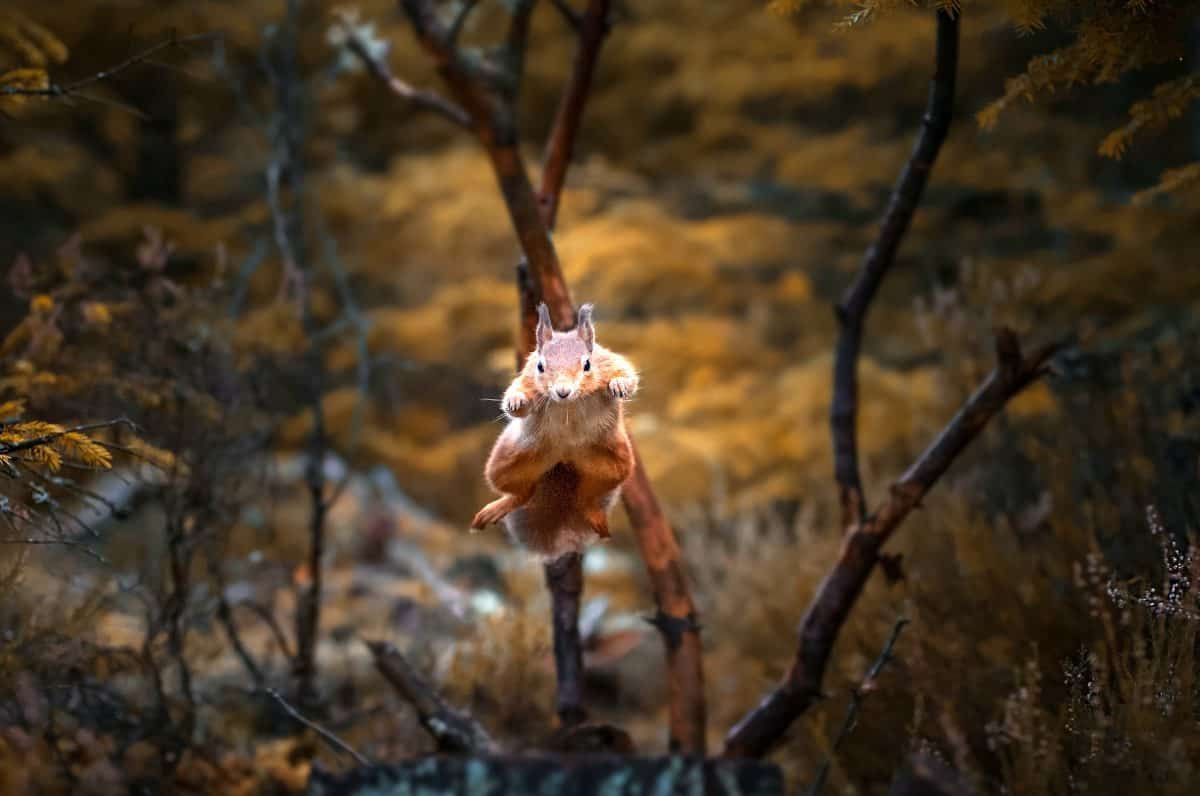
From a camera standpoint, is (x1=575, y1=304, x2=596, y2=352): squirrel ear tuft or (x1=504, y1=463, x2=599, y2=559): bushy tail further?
(x1=504, y1=463, x2=599, y2=559): bushy tail

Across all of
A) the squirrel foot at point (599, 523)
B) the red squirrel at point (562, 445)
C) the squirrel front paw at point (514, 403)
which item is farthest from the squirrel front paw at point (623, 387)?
the squirrel foot at point (599, 523)

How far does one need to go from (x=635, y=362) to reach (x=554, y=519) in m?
2.57

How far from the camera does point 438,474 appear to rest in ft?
21.2

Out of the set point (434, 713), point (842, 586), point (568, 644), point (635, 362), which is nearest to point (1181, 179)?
point (842, 586)

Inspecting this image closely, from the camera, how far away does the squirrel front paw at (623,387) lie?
1.22m

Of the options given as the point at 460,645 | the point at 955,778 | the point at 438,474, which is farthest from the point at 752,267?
the point at 955,778

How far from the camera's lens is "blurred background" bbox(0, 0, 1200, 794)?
6.88 ft

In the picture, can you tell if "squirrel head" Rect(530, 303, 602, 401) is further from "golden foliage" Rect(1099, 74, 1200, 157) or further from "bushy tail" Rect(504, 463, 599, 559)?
"golden foliage" Rect(1099, 74, 1200, 157)

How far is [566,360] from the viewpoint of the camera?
46.9 inches

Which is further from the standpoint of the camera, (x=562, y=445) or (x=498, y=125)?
(x=498, y=125)

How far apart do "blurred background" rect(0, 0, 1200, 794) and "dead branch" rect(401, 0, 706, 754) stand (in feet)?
1.22

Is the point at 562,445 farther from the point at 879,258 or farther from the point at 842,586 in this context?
the point at 879,258

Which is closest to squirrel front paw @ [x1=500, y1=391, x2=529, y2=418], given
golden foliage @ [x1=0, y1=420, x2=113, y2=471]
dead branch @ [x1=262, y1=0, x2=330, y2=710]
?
golden foliage @ [x1=0, y1=420, x2=113, y2=471]

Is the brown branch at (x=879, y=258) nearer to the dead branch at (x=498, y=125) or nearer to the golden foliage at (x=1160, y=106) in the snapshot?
the golden foliage at (x=1160, y=106)
